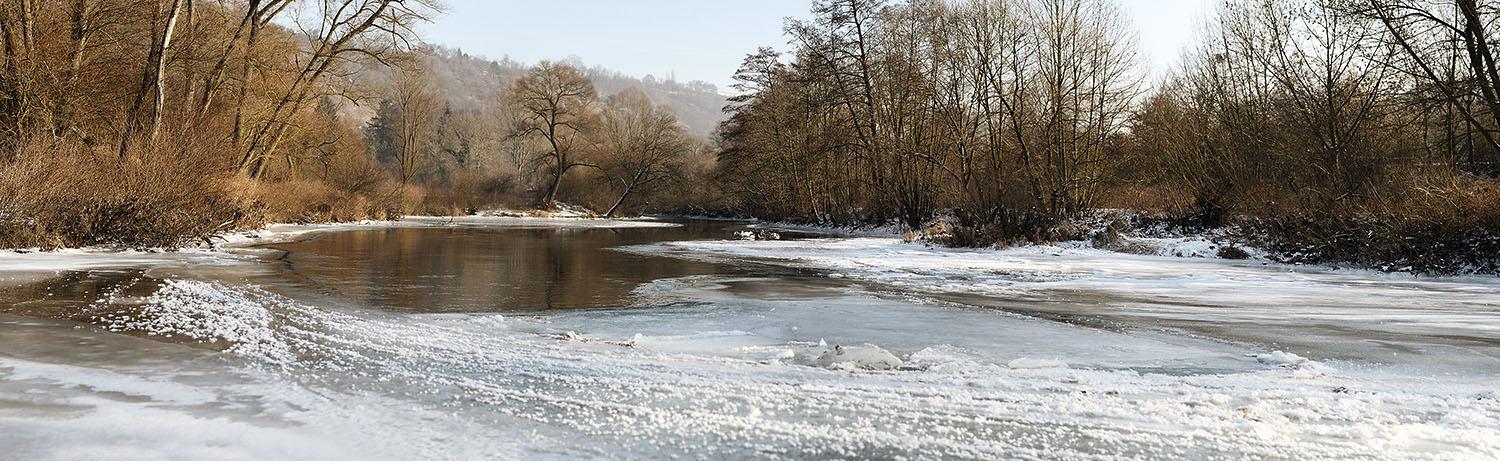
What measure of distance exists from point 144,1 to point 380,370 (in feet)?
49.7

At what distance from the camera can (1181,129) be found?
21.3 m

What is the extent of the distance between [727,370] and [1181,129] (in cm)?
2051

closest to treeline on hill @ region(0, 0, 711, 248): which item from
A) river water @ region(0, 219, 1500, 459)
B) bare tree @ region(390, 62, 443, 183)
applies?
river water @ region(0, 219, 1500, 459)

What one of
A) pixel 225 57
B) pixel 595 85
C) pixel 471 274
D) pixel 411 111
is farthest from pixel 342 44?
pixel 595 85

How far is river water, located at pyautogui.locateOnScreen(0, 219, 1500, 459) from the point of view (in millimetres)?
2879

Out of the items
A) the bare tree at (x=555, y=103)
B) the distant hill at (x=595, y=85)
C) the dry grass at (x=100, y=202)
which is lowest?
the dry grass at (x=100, y=202)

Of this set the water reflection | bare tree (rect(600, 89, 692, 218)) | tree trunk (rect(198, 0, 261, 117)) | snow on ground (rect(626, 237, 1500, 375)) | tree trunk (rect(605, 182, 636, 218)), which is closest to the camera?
snow on ground (rect(626, 237, 1500, 375))

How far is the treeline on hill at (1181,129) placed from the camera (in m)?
12.1

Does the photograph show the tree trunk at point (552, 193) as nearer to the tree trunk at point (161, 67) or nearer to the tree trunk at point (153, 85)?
the tree trunk at point (153, 85)

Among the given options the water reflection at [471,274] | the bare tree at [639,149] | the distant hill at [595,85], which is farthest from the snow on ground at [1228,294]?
the distant hill at [595,85]

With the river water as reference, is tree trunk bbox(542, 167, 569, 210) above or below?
above

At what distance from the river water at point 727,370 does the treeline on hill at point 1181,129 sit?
3793 mm

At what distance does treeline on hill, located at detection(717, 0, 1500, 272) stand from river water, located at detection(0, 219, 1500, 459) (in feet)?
12.4

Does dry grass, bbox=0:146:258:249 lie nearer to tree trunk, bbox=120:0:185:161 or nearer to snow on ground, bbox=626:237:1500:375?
tree trunk, bbox=120:0:185:161
